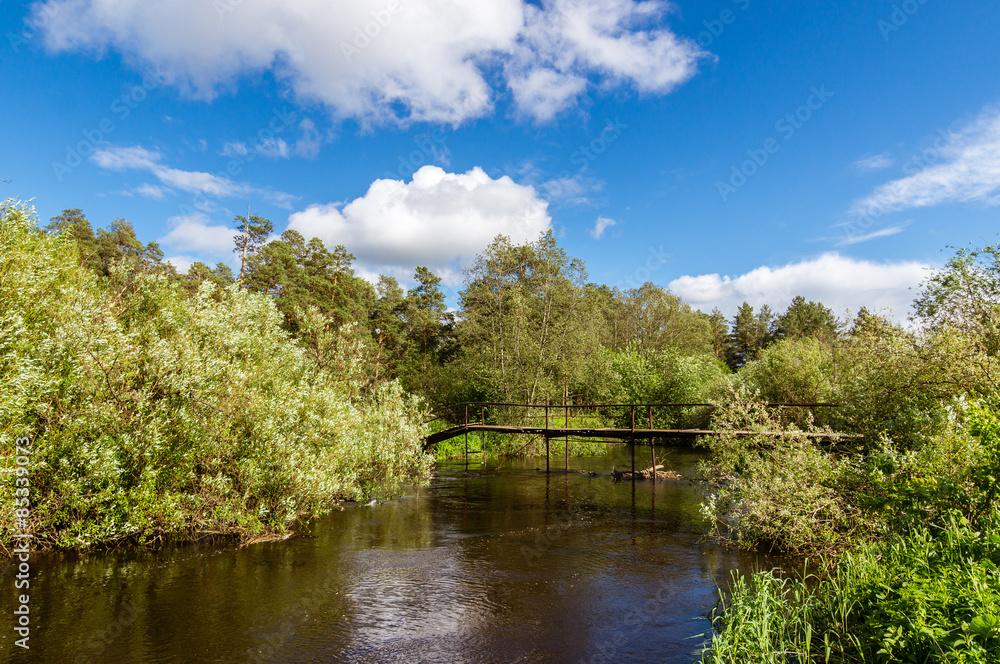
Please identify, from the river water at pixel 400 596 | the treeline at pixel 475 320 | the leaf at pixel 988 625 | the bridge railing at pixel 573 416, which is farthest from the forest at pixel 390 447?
the bridge railing at pixel 573 416

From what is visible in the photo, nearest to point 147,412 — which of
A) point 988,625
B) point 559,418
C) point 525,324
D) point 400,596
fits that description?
point 400,596

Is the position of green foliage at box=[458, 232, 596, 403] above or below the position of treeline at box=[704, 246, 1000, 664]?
above

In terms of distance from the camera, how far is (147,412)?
33.9 ft

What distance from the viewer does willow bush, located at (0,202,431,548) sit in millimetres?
9523

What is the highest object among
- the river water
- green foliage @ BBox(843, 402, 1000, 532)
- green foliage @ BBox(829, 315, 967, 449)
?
green foliage @ BBox(829, 315, 967, 449)

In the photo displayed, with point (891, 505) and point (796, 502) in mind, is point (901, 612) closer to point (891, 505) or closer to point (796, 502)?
point (891, 505)

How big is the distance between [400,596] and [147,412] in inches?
248

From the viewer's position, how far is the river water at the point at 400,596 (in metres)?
7.50

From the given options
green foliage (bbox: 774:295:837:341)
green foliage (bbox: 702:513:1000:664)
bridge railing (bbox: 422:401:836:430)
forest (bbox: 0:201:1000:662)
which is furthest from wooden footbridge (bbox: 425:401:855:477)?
green foliage (bbox: 774:295:837:341)

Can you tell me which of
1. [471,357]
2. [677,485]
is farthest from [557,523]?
[471,357]

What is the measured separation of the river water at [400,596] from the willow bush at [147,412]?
1.08m

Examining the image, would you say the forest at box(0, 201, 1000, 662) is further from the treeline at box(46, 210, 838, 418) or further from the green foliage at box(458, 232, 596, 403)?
the green foliage at box(458, 232, 596, 403)

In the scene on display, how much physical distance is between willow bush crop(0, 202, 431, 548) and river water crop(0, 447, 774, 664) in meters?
1.08

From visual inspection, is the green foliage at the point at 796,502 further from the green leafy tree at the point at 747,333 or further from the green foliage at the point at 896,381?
the green leafy tree at the point at 747,333
